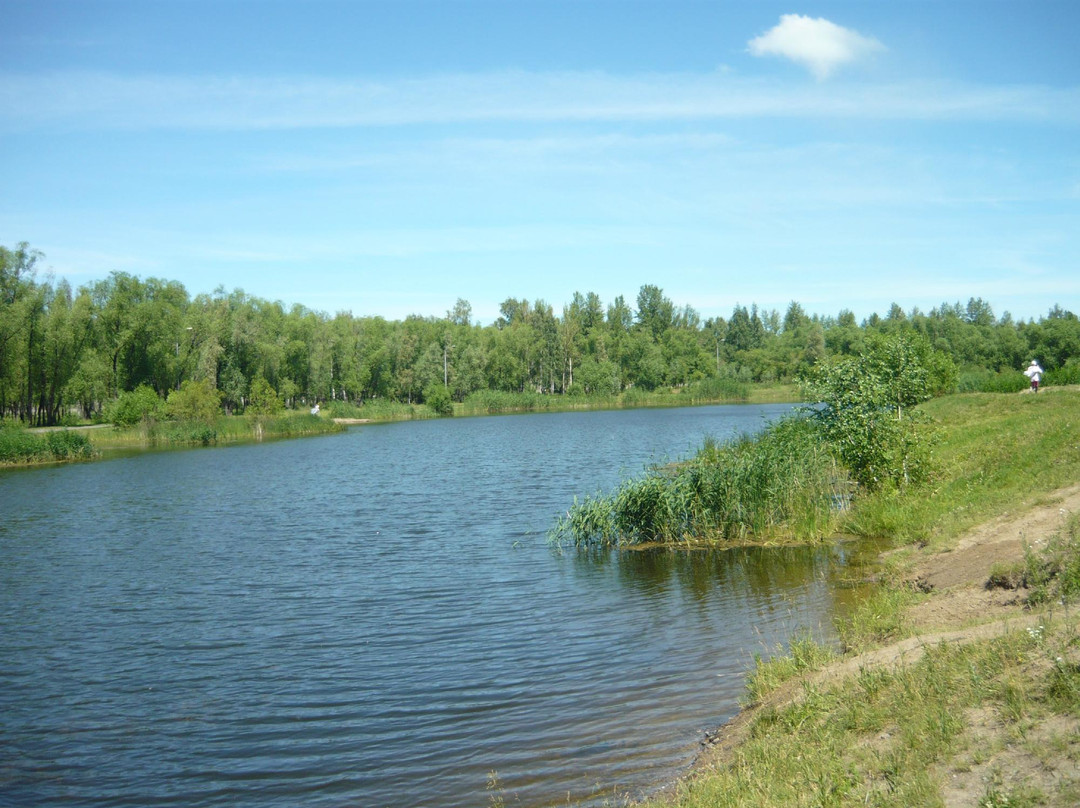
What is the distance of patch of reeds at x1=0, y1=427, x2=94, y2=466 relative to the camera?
45375 millimetres

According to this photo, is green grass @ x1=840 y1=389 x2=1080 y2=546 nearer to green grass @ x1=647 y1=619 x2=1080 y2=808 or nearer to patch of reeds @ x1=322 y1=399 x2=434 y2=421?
green grass @ x1=647 y1=619 x2=1080 y2=808

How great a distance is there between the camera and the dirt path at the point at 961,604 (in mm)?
7820

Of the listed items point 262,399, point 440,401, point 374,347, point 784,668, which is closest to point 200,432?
point 262,399

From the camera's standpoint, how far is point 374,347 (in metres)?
105

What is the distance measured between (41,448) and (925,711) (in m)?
51.7

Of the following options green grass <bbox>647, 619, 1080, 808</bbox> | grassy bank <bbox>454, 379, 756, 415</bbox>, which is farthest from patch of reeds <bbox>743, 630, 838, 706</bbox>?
grassy bank <bbox>454, 379, 756, 415</bbox>

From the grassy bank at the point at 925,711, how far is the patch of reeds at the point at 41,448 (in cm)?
4818

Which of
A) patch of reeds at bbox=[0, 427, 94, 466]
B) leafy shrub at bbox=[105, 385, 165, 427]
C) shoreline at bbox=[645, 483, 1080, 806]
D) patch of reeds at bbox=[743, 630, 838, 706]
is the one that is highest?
leafy shrub at bbox=[105, 385, 165, 427]

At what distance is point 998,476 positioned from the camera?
55.3 ft

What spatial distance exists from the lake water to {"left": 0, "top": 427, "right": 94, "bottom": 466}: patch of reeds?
2308 cm

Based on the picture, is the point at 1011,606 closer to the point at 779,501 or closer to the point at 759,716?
the point at 759,716

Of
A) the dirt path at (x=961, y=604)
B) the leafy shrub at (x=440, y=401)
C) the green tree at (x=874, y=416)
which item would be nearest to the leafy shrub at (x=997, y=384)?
the green tree at (x=874, y=416)

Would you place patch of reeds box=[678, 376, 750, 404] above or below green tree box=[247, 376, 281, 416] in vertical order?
below

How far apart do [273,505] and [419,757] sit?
2180 cm
